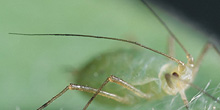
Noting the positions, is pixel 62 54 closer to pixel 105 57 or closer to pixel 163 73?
pixel 105 57

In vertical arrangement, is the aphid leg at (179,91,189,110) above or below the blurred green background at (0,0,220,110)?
below

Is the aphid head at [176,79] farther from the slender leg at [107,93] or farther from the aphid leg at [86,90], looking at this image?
the aphid leg at [86,90]

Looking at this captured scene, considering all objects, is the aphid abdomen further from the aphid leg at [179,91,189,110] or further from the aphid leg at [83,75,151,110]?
the aphid leg at [179,91,189,110]

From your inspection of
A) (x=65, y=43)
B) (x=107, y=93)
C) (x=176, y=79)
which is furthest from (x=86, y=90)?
(x=176, y=79)

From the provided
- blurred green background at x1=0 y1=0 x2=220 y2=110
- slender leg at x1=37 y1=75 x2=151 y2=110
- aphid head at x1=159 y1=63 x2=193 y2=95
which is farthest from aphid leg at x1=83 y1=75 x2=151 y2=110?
aphid head at x1=159 y1=63 x2=193 y2=95

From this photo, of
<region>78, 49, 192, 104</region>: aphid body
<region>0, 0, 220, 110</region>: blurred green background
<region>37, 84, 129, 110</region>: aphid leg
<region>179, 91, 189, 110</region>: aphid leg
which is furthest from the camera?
<region>78, 49, 192, 104</region>: aphid body

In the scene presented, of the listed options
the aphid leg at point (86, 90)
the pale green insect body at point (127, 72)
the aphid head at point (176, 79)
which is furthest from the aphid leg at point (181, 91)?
the aphid leg at point (86, 90)

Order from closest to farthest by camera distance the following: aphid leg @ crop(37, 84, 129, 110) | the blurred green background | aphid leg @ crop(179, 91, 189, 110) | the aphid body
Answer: aphid leg @ crop(179, 91, 189, 110) < aphid leg @ crop(37, 84, 129, 110) < the blurred green background < the aphid body
